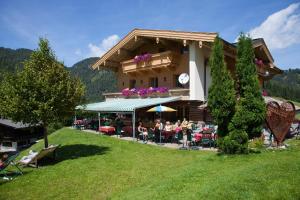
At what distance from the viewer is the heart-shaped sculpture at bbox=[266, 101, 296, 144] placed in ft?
50.1

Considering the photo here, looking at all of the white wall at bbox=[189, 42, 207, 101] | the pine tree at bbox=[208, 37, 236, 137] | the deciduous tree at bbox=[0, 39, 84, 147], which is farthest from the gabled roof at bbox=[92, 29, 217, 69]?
the deciduous tree at bbox=[0, 39, 84, 147]

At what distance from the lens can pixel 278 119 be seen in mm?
15969

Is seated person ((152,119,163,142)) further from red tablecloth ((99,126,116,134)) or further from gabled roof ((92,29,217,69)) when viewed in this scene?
gabled roof ((92,29,217,69))

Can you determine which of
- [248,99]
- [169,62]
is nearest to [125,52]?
[169,62]

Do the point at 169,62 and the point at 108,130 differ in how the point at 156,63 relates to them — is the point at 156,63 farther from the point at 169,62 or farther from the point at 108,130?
the point at 108,130

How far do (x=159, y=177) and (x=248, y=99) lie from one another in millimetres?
5838

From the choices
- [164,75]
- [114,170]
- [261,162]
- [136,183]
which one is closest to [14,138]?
[164,75]

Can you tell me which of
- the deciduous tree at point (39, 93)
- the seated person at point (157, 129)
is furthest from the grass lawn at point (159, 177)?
the seated person at point (157, 129)

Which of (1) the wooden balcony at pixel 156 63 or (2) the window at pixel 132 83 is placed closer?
(1) the wooden balcony at pixel 156 63

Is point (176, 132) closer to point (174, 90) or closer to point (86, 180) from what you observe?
point (174, 90)

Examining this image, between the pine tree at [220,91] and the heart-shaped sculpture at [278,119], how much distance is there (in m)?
3.36

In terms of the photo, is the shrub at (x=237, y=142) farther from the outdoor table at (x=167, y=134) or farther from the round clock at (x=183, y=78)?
the round clock at (x=183, y=78)

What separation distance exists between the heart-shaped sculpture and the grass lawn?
2.18 m

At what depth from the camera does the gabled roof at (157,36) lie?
21.1 meters
